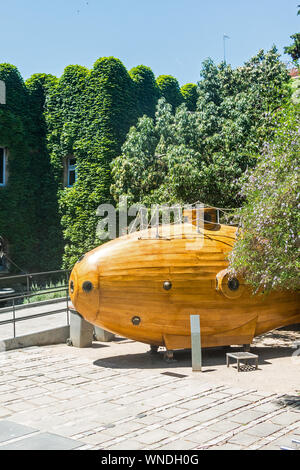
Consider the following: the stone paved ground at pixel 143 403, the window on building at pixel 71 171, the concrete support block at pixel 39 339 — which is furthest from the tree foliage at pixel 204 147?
the stone paved ground at pixel 143 403

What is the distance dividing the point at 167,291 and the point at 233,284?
57.3 inches

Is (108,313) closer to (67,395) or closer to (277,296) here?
(67,395)

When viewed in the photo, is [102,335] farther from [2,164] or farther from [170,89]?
[170,89]

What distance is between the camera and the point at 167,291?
1077 cm

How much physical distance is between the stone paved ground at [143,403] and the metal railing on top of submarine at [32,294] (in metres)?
2.55

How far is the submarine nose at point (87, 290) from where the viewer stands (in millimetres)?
10562

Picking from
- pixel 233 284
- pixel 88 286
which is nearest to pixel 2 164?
pixel 88 286

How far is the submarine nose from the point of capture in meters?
10.6

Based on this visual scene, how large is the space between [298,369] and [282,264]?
3219mm

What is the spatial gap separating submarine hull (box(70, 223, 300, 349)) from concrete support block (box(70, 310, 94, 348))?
2.20m

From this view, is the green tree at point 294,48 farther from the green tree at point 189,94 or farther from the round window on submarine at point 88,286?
the round window on submarine at point 88,286
